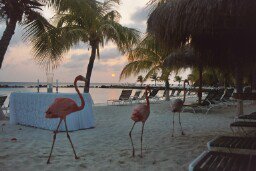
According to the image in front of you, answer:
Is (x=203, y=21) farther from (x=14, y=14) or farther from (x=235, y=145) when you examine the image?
(x=14, y=14)

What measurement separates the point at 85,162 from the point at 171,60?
10.4m

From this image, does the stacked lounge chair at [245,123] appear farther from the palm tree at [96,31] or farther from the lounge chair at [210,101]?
the palm tree at [96,31]

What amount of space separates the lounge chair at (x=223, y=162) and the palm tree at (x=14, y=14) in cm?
740

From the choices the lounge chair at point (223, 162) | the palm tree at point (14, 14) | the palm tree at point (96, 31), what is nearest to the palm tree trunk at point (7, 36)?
the palm tree at point (14, 14)

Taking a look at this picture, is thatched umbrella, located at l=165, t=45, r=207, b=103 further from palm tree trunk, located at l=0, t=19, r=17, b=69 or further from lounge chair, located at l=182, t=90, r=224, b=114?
palm tree trunk, located at l=0, t=19, r=17, b=69

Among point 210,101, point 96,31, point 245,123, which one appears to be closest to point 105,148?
point 245,123

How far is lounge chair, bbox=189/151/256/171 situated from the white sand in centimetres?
168

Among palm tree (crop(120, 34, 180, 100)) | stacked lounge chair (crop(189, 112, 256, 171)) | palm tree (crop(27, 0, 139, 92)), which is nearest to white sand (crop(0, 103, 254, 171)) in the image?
stacked lounge chair (crop(189, 112, 256, 171))

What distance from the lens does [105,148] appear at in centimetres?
616

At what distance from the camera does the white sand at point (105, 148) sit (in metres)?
4.91

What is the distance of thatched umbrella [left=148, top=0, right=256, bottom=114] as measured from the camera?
5012 millimetres

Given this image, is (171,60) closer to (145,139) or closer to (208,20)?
(145,139)

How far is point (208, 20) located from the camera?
5.20m

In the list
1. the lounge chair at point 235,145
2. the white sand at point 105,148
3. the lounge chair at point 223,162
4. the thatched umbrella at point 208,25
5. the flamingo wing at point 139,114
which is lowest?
the white sand at point 105,148
